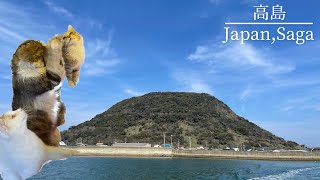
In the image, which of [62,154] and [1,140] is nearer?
[1,140]

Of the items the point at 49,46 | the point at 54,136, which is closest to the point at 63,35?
the point at 49,46

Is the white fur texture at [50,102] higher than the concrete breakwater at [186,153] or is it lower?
higher

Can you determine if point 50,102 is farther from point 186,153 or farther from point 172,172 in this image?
point 186,153

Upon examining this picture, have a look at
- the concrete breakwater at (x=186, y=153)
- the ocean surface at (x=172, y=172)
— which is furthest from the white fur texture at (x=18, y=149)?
the concrete breakwater at (x=186, y=153)

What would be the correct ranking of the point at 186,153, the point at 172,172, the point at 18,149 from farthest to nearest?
the point at 186,153, the point at 172,172, the point at 18,149

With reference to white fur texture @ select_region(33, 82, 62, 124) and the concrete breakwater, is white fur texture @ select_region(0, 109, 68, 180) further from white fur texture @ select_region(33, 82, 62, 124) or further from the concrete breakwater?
the concrete breakwater

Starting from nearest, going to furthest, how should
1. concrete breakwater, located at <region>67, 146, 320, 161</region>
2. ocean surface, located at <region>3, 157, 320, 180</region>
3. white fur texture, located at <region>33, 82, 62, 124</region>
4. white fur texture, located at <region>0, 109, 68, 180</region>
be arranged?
1. white fur texture, located at <region>0, 109, 68, 180</region>
2. white fur texture, located at <region>33, 82, 62, 124</region>
3. ocean surface, located at <region>3, 157, 320, 180</region>
4. concrete breakwater, located at <region>67, 146, 320, 161</region>

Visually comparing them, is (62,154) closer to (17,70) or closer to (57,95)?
(57,95)

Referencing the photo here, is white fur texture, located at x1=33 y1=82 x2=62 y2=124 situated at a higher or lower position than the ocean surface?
higher

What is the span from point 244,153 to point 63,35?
613ft

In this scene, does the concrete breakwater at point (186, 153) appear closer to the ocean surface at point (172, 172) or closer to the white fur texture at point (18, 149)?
the ocean surface at point (172, 172)

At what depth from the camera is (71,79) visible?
4180 mm

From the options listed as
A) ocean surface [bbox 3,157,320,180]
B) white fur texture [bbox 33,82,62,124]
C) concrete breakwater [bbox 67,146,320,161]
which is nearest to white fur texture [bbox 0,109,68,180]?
white fur texture [bbox 33,82,62,124]

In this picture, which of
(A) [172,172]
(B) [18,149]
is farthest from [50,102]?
(A) [172,172]
